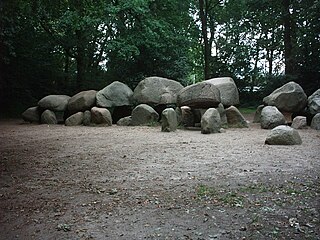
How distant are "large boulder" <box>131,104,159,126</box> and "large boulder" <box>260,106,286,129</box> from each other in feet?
11.6

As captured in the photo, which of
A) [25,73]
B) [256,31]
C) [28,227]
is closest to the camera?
[28,227]

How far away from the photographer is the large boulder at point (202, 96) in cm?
950

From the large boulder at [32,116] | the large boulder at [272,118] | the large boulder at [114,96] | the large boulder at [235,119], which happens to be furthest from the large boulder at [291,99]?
the large boulder at [32,116]

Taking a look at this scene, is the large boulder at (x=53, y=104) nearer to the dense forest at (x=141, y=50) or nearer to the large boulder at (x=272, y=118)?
the dense forest at (x=141, y=50)

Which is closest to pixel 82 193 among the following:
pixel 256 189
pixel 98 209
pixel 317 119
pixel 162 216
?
pixel 98 209

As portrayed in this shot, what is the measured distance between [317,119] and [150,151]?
18.9ft

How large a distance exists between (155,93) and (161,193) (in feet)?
27.2

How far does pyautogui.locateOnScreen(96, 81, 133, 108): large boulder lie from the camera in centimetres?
1135

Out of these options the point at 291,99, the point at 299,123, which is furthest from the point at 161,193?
the point at 291,99

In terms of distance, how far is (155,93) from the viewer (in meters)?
11.6

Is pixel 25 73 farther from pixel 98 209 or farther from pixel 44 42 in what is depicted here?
pixel 98 209

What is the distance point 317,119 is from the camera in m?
9.23

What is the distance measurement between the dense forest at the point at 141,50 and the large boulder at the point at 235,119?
11.8 feet

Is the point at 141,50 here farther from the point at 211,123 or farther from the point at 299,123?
the point at 299,123
